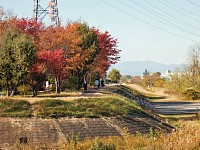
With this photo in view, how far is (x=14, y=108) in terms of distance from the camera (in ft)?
59.7

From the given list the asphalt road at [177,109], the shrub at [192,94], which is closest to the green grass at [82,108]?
the asphalt road at [177,109]

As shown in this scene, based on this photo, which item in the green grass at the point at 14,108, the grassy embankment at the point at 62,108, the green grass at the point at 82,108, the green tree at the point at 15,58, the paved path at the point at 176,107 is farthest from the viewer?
the paved path at the point at 176,107

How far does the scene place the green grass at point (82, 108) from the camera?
18.3m

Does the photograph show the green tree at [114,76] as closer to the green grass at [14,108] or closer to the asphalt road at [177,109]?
the asphalt road at [177,109]

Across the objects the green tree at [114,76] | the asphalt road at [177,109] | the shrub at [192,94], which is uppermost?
the green tree at [114,76]

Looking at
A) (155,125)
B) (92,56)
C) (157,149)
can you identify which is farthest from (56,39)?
(157,149)

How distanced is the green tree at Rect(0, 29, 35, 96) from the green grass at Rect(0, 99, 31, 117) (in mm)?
3197

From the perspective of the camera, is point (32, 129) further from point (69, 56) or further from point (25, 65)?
point (69, 56)

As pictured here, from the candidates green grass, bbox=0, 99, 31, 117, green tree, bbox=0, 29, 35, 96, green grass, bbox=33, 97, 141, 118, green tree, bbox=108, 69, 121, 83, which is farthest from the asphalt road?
green tree, bbox=108, 69, 121, 83

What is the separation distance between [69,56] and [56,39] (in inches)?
91.5

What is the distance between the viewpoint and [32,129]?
16.5 m

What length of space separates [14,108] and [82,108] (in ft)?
12.4

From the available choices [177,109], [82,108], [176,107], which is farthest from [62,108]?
[176,107]

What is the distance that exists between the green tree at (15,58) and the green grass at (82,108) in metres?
3.57
